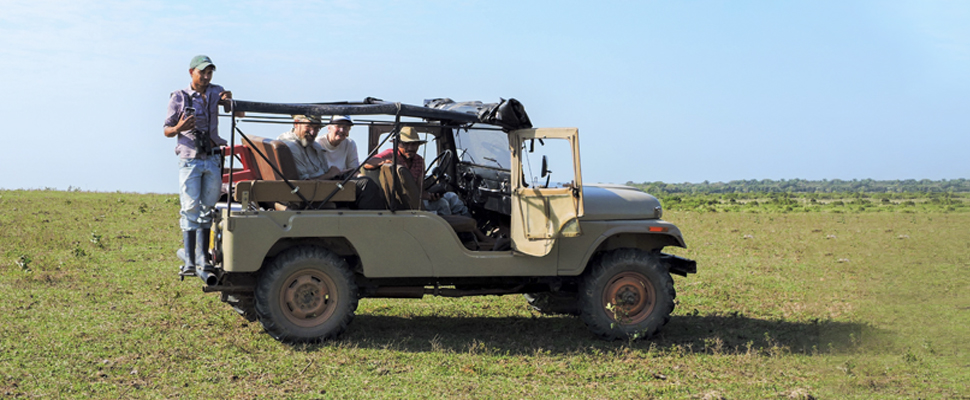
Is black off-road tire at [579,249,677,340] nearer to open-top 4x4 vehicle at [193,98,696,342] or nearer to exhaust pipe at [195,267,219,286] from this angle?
open-top 4x4 vehicle at [193,98,696,342]

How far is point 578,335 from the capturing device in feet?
26.9

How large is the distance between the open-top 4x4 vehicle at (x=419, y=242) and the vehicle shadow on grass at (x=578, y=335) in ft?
1.03

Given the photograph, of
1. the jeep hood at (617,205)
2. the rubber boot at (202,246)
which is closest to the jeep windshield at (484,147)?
the jeep hood at (617,205)

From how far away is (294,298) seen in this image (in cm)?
736

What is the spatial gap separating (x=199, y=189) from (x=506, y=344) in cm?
314

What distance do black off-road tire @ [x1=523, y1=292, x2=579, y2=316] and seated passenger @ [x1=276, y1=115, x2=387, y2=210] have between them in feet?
6.88

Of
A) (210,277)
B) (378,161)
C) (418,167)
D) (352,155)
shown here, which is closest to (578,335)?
(418,167)

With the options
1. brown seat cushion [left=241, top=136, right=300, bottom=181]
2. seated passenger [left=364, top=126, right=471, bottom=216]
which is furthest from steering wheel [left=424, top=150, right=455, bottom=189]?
brown seat cushion [left=241, top=136, right=300, bottom=181]

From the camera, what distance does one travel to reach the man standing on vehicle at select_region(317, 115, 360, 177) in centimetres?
807

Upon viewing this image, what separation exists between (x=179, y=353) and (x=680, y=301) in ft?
19.1

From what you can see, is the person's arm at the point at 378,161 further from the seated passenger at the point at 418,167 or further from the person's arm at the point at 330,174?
the person's arm at the point at 330,174

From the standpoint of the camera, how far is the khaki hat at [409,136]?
8375mm

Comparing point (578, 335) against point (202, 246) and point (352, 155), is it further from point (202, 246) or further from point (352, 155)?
point (202, 246)

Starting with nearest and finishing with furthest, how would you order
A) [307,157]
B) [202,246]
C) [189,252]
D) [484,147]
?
[202,246] < [189,252] < [307,157] < [484,147]
